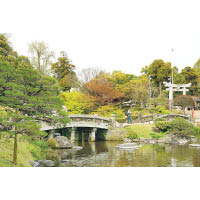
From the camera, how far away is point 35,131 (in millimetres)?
5750

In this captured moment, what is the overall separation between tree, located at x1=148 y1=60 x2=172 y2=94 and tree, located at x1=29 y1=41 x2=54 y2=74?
11.8 ft

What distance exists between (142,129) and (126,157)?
3722mm

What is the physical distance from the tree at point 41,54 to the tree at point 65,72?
27 cm

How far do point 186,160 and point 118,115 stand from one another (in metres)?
3.21

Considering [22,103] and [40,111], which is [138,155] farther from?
[22,103]

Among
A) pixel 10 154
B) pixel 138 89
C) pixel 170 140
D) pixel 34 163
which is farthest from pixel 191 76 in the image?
pixel 10 154

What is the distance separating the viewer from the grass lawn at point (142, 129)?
34.8ft

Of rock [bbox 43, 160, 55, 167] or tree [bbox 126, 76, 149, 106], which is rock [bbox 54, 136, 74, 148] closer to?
rock [bbox 43, 160, 55, 167]

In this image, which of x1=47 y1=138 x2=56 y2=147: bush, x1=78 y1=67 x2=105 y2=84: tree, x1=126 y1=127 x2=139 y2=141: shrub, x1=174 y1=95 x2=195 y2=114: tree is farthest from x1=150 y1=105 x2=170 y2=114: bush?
x1=47 y1=138 x2=56 y2=147: bush

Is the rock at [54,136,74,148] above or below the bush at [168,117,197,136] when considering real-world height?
below

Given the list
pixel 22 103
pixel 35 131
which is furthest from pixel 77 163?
pixel 22 103

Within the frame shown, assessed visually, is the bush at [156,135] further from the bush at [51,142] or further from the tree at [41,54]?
the tree at [41,54]

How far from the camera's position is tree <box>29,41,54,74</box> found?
742 centimetres

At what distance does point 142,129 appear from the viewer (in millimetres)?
10938
